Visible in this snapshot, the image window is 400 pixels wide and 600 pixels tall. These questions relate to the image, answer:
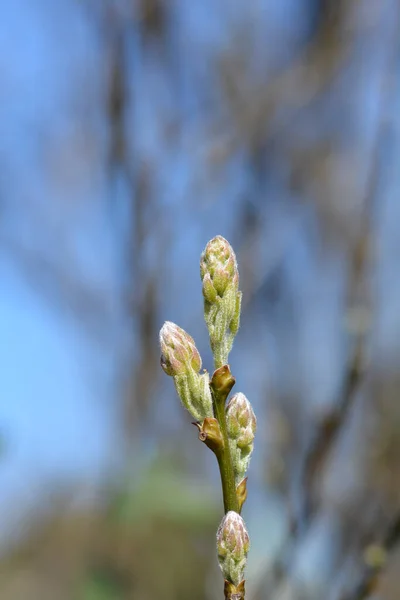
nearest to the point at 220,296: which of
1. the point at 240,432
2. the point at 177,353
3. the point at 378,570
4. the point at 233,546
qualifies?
the point at 177,353

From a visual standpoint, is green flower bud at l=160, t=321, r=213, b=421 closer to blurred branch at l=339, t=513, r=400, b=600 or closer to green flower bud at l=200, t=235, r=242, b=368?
green flower bud at l=200, t=235, r=242, b=368

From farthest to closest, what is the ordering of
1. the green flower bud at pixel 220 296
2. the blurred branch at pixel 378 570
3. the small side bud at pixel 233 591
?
the blurred branch at pixel 378 570 → the green flower bud at pixel 220 296 → the small side bud at pixel 233 591

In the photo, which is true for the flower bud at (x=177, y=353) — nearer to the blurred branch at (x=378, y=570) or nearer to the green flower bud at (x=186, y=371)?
the green flower bud at (x=186, y=371)

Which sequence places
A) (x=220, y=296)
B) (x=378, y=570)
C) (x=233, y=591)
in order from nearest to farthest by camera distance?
(x=233, y=591), (x=220, y=296), (x=378, y=570)

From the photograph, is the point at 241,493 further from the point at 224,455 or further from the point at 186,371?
the point at 186,371

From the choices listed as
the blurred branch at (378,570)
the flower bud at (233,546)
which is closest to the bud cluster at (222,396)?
the flower bud at (233,546)

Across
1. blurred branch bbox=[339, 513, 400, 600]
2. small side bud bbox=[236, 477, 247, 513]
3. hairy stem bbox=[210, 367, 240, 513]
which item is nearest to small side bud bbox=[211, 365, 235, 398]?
hairy stem bbox=[210, 367, 240, 513]
